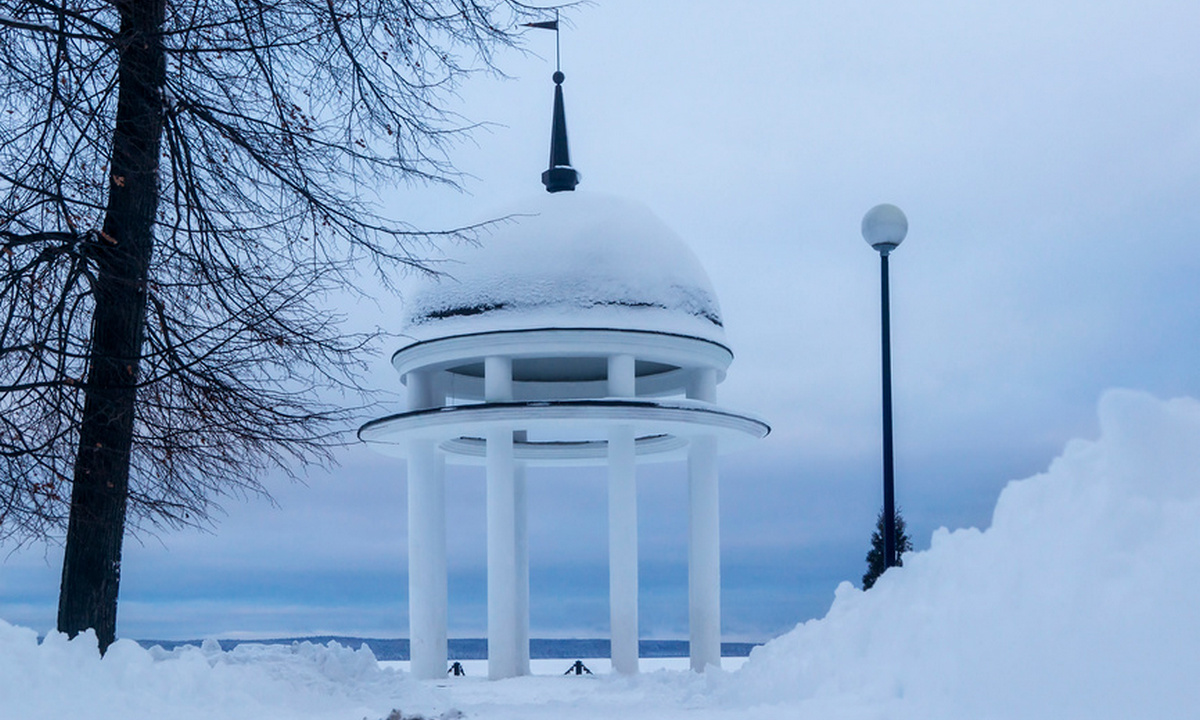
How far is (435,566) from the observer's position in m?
19.2

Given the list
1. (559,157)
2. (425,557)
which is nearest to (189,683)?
(425,557)

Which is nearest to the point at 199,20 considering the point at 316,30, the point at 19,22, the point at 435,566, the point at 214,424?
the point at 316,30

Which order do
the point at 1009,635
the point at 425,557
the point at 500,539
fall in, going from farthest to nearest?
the point at 425,557 → the point at 500,539 → the point at 1009,635

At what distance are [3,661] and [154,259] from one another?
13.9 ft

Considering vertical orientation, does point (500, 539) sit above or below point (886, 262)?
below

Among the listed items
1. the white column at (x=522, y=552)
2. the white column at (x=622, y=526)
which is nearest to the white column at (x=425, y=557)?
the white column at (x=522, y=552)

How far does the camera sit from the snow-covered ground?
5.33m

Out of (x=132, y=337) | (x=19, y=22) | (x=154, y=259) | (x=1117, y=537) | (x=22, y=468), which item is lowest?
(x=1117, y=537)

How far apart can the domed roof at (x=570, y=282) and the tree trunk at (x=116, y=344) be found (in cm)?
718

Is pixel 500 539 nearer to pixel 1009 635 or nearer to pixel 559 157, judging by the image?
pixel 559 157

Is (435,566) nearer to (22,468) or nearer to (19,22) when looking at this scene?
(22,468)

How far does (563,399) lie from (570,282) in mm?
2252

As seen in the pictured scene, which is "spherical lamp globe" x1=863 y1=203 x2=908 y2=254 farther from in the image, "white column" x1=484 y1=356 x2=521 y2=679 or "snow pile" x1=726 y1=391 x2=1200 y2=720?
"white column" x1=484 y1=356 x2=521 y2=679

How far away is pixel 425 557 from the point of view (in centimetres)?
1922
